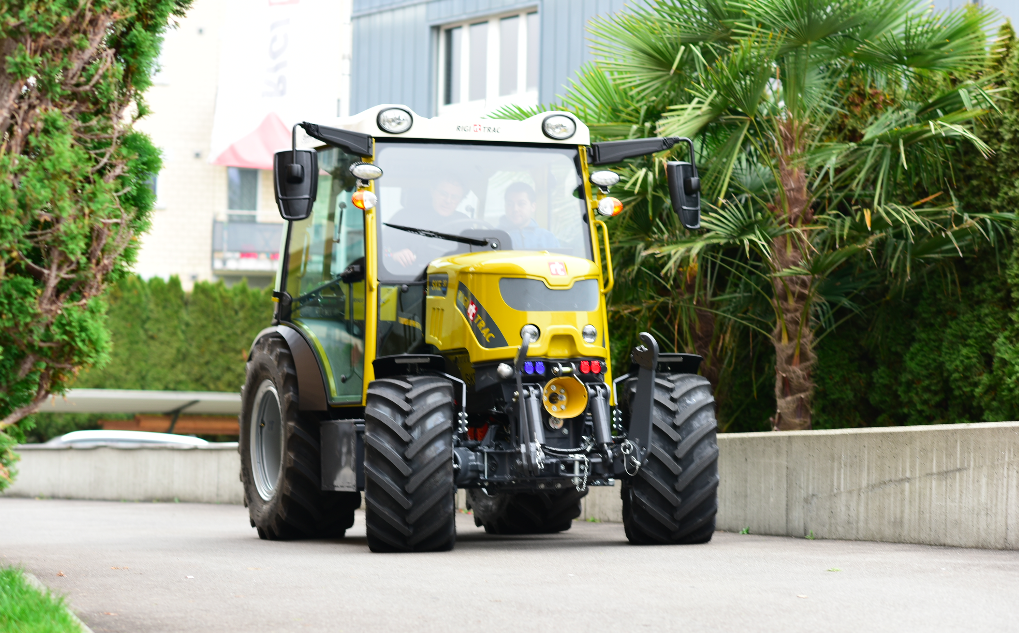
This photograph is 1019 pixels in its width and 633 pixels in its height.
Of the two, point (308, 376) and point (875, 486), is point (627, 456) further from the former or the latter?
point (308, 376)

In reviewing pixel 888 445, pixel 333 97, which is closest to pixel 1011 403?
pixel 888 445

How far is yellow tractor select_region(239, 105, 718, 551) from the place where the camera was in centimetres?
847

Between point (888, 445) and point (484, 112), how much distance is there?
6.44 meters

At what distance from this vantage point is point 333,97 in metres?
26.9

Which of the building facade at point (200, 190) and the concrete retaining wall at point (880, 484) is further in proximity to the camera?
the building facade at point (200, 190)

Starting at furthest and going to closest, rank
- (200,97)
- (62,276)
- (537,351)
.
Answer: (200,97) → (537,351) → (62,276)

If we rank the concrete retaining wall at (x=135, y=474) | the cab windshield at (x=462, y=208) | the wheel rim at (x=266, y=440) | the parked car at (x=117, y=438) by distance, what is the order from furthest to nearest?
the parked car at (x=117, y=438) < the concrete retaining wall at (x=135, y=474) < the wheel rim at (x=266, y=440) < the cab windshield at (x=462, y=208)

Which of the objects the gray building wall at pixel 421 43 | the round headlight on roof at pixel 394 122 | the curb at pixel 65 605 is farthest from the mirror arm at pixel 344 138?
the gray building wall at pixel 421 43

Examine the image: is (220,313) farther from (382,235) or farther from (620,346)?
(382,235)

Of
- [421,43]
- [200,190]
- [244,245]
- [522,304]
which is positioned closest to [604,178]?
[522,304]

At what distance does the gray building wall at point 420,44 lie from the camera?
23.8 meters

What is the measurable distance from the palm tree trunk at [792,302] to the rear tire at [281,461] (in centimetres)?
407

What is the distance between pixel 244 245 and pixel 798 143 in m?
25.9

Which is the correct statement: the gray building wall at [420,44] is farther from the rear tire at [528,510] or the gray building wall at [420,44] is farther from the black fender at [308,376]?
the black fender at [308,376]
